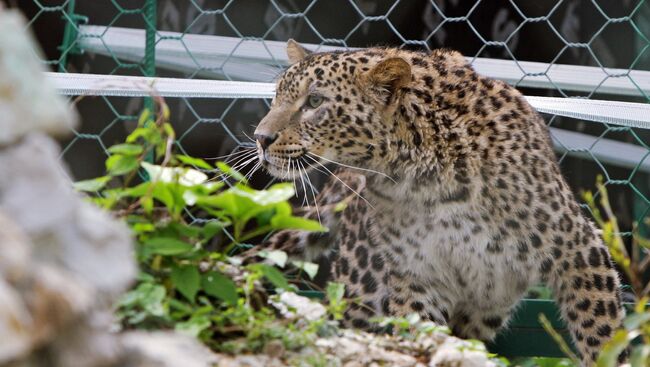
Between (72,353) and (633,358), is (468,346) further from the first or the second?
(72,353)

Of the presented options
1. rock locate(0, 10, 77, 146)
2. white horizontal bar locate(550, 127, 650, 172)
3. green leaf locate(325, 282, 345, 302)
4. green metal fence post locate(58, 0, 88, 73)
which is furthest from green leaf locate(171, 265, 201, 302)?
white horizontal bar locate(550, 127, 650, 172)

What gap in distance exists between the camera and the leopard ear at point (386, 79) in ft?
9.41

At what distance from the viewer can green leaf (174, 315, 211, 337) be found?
1663mm

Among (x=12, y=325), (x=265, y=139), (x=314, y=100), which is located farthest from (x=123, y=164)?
(x=314, y=100)

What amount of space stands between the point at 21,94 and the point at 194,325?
56 centimetres

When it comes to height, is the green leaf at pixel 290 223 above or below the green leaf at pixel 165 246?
below

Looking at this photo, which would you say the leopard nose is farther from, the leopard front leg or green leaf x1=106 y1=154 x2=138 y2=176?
green leaf x1=106 y1=154 x2=138 y2=176

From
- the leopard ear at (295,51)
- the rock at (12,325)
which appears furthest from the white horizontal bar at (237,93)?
the rock at (12,325)

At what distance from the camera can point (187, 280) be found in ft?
5.78

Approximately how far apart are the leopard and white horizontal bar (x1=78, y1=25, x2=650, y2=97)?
25.8 inches

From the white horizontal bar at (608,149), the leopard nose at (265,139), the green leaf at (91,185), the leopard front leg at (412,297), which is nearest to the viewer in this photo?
the green leaf at (91,185)

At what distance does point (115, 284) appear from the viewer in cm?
126

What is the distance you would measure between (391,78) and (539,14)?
2.15m

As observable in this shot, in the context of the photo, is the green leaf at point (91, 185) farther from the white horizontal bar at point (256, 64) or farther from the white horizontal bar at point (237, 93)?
the white horizontal bar at point (256, 64)
